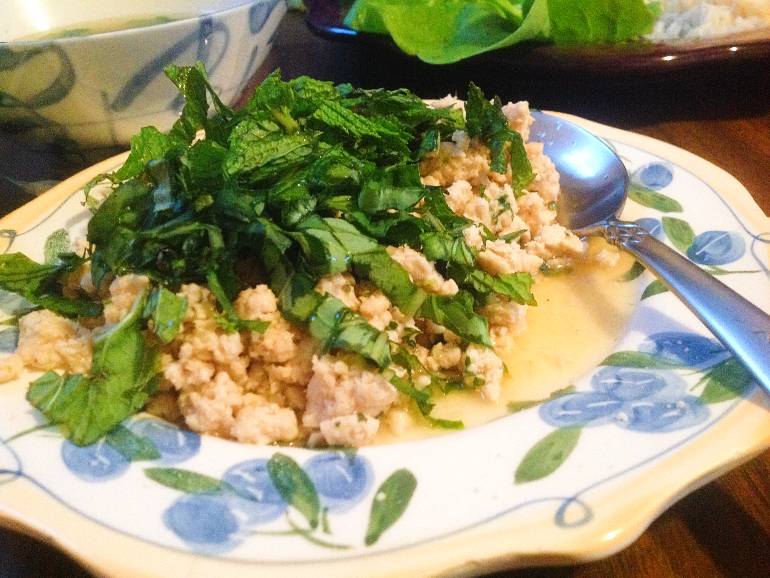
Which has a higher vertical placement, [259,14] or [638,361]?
[259,14]

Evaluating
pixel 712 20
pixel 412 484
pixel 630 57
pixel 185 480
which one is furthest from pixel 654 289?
pixel 712 20

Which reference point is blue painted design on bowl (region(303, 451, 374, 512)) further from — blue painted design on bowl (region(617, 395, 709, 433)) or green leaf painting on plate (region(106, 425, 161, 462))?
blue painted design on bowl (region(617, 395, 709, 433))

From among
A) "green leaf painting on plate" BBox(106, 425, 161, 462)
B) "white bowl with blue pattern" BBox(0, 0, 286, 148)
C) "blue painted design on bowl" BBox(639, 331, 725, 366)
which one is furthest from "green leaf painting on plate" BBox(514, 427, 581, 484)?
"white bowl with blue pattern" BBox(0, 0, 286, 148)

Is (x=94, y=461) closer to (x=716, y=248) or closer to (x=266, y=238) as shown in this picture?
(x=266, y=238)

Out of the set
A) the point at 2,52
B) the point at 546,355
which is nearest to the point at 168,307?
the point at 546,355

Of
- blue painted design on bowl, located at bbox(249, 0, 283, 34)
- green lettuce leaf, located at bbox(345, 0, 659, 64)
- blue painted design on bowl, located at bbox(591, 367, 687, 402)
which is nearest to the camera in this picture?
blue painted design on bowl, located at bbox(591, 367, 687, 402)

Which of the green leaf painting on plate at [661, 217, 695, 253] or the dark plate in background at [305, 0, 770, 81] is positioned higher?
the dark plate in background at [305, 0, 770, 81]

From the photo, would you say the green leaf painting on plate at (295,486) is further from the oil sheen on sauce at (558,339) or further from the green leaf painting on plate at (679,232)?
the green leaf painting on plate at (679,232)

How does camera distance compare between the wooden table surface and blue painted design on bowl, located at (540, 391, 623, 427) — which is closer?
blue painted design on bowl, located at (540, 391, 623, 427)
